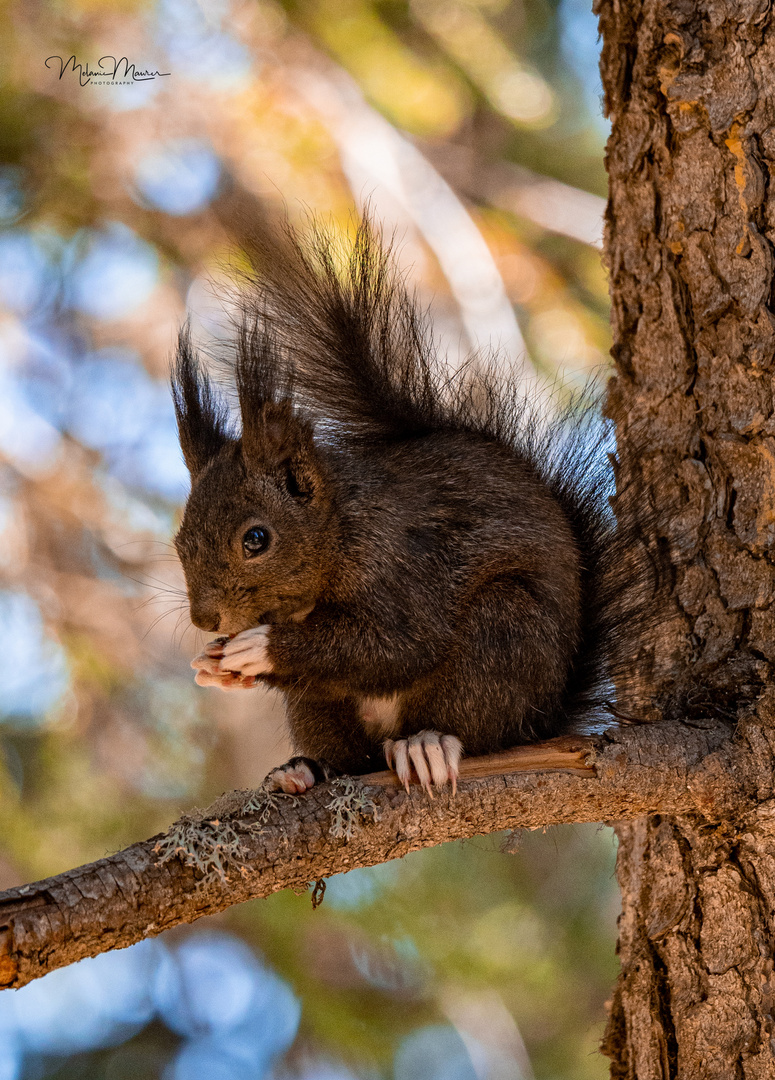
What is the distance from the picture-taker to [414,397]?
2229 mm

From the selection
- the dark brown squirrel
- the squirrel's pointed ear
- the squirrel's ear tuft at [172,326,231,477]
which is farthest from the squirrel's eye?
the squirrel's ear tuft at [172,326,231,477]

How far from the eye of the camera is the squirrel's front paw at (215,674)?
5.84 feet

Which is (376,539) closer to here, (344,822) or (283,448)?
(283,448)

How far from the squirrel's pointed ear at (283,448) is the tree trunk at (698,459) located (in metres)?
0.63

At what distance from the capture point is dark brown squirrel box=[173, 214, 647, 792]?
6.14 feet

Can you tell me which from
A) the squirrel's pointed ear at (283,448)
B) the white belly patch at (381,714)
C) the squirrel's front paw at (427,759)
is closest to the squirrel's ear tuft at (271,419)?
the squirrel's pointed ear at (283,448)

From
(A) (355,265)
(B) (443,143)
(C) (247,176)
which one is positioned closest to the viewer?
(A) (355,265)

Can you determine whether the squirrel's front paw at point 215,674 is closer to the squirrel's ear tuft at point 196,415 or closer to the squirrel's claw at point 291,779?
the squirrel's claw at point 291,779

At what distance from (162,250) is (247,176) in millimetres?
463

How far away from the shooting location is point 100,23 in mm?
3834

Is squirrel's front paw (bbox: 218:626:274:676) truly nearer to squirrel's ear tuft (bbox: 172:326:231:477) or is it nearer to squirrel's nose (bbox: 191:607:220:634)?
squirrel's nose (bbox: 191:607:220:634)

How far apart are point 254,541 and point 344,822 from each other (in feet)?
1.95

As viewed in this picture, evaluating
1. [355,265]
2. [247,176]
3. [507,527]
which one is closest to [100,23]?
[247,176]

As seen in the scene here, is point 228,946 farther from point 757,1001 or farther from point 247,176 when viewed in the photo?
point 247,176
